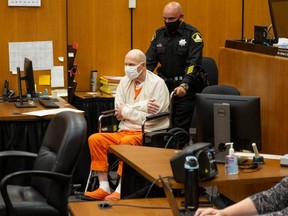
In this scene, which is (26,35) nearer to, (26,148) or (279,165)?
(26,148)

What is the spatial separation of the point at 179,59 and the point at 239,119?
8.44 ft

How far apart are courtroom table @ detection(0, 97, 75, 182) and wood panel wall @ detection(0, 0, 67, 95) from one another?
965 millimetres

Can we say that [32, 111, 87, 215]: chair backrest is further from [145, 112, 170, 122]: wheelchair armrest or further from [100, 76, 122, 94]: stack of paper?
[100, 76, 122, 94]: stack of paper

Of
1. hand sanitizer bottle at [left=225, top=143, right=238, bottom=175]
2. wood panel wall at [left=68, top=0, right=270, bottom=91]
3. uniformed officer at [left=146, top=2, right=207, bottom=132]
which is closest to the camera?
hand sanitizer bottle at [left=225, top=143, right=238, bottom=175]

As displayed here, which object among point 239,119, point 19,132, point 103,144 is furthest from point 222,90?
point 19,132

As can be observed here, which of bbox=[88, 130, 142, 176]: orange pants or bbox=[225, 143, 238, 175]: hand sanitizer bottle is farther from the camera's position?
bbox=[88, 130, 142, 176]: orange pants

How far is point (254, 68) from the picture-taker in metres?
4.90

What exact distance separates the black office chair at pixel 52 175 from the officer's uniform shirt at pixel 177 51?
233cm

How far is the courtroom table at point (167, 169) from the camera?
11.6 ft

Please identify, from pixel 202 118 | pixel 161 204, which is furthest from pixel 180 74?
pixel 161 204

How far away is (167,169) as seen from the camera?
3664mm

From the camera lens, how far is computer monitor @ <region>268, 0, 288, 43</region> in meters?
4.81

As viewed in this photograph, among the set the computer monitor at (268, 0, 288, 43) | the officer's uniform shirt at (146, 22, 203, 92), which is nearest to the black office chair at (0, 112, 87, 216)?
the computer monitor at (268, 0, 288, 43)

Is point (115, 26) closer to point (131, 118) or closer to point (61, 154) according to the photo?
point (131, 118)
